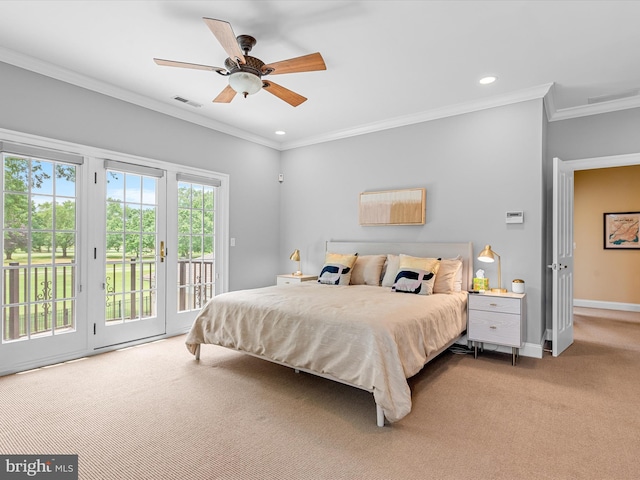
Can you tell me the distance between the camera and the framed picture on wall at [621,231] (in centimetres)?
604

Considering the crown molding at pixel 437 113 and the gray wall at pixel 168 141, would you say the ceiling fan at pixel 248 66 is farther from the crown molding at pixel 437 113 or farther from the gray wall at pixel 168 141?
the crown molding at pixel 437 113

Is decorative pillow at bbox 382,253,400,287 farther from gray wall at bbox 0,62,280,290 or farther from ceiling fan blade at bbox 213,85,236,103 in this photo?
ceiling fan blade at bbox 213,85,236,103

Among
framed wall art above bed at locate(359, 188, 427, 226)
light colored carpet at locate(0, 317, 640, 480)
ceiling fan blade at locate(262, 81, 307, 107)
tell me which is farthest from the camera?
framed wall art above bed at locate(359, 188, 427, 226)

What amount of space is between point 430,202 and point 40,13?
13.2 feet

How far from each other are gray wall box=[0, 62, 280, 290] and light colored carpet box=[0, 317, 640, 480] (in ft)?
7.21

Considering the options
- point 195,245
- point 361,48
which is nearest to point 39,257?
point 195,245

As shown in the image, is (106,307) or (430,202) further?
(430,202)

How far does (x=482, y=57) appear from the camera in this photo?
312 cm

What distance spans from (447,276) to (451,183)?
3.82ft

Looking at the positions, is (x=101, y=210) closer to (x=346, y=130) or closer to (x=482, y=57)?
(x=346, y=130)

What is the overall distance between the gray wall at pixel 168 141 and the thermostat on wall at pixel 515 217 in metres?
3.40

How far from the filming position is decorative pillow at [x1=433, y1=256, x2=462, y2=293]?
381cm

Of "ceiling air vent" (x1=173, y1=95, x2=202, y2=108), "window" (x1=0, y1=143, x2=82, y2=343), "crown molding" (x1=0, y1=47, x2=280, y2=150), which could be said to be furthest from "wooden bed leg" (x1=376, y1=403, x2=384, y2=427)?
"crown molding" (x1=0, y1=47, x2=280, y2=150)

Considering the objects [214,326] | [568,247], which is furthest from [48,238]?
[568,247]
